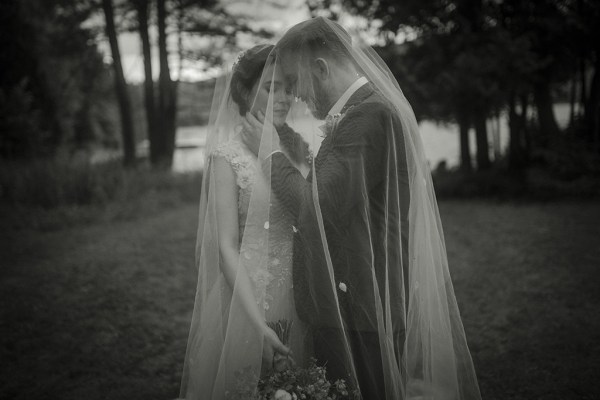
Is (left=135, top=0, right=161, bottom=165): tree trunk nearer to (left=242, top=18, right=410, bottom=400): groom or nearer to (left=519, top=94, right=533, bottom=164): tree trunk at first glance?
(left=519, top=94, right=533, bottom=164): tree trunk

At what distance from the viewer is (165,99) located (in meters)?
13.8

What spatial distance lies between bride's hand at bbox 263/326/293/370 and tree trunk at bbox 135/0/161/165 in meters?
12.3

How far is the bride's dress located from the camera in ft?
6.49

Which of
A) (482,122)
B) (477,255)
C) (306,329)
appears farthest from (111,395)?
→ (482,122)

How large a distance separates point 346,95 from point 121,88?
1259 cm

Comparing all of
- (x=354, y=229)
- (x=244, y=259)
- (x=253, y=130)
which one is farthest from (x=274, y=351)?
(x=253, y=130)

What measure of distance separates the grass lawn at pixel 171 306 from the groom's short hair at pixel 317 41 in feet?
8.63

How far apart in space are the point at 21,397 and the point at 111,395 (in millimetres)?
637

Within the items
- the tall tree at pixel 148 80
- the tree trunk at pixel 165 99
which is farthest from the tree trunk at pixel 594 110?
the tall tree at pixel 148 80

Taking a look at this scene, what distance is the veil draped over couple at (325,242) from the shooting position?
6.00ft

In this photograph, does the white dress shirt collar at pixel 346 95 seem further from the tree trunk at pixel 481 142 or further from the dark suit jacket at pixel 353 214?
the tree trunk at pixel 481 142

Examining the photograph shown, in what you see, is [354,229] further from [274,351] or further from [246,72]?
[246,72]

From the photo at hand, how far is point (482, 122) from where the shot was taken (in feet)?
30.7

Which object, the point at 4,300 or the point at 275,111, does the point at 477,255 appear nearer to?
the point at 275,111
